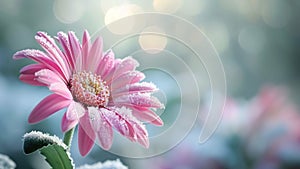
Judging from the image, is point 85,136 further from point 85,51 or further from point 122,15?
point 122,15

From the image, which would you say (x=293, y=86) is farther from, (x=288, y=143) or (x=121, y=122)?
(x=121, y=122)

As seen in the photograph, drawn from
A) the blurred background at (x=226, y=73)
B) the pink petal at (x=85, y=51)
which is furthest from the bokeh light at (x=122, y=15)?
the pink petal at (x=85, y=51)

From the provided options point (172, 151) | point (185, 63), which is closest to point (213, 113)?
point (172, 151)

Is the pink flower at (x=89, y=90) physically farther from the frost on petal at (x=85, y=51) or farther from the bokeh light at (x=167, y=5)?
the bokeh light at (x=167, y=5)

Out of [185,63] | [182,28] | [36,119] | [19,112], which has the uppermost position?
[182,28]

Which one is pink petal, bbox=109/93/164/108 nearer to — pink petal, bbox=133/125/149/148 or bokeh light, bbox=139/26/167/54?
pink petal, bbox=133/125/149/148

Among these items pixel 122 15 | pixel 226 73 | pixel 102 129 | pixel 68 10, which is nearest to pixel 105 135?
pixel 102 129
